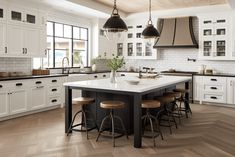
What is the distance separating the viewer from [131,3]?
7469mm

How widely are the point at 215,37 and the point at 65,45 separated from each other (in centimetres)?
461

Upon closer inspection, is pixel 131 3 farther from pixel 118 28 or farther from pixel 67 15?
pixel 118 28

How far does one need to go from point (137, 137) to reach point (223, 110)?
3869 mm

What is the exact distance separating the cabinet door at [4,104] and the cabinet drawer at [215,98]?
17.8 feet

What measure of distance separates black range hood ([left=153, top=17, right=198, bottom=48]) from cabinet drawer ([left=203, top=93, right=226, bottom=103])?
157 cm

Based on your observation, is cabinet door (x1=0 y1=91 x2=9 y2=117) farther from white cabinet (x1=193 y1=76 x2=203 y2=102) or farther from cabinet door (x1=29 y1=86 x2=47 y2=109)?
white cabinet (x1=193 y1=76 x2=203 y2=102)

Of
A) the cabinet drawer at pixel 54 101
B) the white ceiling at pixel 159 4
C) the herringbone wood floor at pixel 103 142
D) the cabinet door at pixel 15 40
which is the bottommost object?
the herringbone wood floor at pixel 103 142

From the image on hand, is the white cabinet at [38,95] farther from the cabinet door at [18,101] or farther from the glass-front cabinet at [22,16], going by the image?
the glass-front cabinet at [22,16]

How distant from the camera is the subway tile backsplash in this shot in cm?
607

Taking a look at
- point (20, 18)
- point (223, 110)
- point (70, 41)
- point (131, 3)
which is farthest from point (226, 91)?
point (20, 18)

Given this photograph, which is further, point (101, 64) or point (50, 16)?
point (101, 64)

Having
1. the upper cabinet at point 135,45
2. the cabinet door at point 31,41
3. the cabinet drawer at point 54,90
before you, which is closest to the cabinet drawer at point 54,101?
the cabinet drawer at point 54,90

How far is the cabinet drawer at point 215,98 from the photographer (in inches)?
289

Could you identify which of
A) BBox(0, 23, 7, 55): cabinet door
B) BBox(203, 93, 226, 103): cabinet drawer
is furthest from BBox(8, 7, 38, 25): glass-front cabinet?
BBox(203, 93, 226, 103): cabinet drawer
